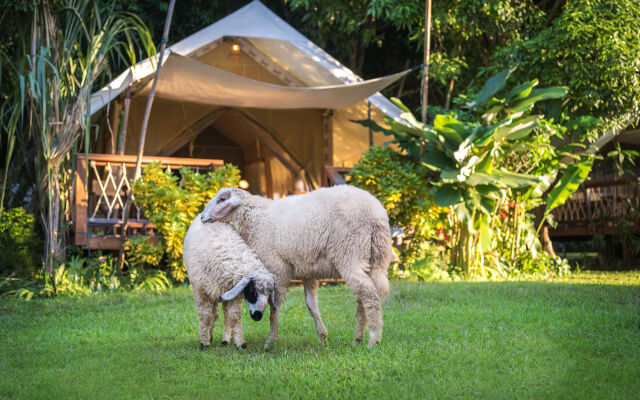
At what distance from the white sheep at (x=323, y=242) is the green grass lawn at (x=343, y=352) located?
28 cm

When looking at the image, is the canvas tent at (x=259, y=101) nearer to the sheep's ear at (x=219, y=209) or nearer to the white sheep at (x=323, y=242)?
the sheep's ear at (x=219, y=209)

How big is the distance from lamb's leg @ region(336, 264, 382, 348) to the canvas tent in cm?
455

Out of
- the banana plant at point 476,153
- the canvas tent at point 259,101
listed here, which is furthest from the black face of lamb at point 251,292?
the canvas tent at point 259,101

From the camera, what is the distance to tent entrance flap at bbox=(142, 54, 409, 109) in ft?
25.7

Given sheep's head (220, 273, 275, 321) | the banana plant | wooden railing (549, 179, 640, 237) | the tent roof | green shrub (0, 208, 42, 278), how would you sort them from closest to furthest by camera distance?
sheep's head (220, 273, 275, 321), the banana plant, green shrub (0, 208, 42, 278), the tent roof, wooden railing (549, 179, 640, 237)

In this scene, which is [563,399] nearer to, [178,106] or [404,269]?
[404,269]

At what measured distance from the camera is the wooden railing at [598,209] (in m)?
9.91

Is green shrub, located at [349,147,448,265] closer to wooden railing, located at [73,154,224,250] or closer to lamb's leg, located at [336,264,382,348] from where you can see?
wooden railing, located at [73,154,224,250]

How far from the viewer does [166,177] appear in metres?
6.95

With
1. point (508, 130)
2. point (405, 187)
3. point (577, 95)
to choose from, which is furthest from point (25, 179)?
point (577, 95)

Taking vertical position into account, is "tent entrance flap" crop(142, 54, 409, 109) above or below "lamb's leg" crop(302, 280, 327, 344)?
above

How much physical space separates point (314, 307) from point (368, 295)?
0.48 m

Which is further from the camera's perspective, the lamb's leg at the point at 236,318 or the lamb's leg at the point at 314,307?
the lamb's leg at the point at 314,307

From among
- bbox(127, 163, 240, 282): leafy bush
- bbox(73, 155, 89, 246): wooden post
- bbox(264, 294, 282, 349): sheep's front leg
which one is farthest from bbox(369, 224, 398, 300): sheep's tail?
bbox(73, 155, 89, 246): wooden post
